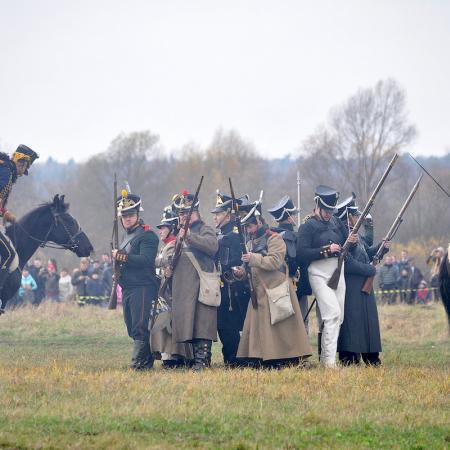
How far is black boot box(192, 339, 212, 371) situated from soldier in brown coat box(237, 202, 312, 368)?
384mm

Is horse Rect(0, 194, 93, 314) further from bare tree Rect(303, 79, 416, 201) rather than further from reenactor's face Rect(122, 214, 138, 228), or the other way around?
bare tree Rect(303, 79, 416, 201)

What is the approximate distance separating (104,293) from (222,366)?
56.1 feet

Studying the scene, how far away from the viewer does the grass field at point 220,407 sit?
8719 millimetres

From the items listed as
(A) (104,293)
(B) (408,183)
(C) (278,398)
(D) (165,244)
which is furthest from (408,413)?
(B) (408,183)

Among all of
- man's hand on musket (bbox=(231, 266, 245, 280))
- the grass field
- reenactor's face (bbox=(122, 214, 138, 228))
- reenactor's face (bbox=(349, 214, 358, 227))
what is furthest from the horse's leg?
reenactor's face (bbox=(349, 214, 358, 227))

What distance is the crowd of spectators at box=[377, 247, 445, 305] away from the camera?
29.5 meters

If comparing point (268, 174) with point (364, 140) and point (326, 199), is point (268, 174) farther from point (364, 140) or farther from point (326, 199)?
point (326, 199)

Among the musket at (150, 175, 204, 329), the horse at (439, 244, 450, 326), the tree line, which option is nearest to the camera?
the musket at (150, 175, 204, 329)

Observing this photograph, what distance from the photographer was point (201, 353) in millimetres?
13477

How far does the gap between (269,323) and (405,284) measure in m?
18.3

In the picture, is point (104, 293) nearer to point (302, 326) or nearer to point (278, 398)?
point (302, 326)

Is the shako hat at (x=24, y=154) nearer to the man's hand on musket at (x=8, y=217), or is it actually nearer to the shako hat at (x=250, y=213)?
the man's hand on musket at (x=8, y=217)

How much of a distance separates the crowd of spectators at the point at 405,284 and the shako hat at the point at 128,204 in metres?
15.8

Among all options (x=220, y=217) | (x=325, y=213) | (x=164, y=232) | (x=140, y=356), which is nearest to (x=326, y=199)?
(x=325, y=213)
